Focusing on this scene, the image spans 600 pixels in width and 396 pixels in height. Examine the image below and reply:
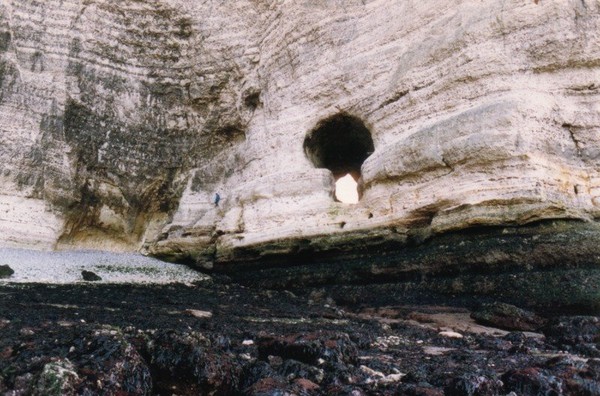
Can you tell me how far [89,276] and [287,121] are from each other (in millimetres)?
6314

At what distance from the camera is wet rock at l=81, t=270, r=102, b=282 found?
439 inches

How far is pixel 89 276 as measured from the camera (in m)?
11.2

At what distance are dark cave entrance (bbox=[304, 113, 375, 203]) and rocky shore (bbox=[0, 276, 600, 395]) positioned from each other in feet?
19.6

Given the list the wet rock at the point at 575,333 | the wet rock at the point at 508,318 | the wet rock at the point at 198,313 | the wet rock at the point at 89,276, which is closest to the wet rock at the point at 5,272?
the wet rock at the point at 89,276

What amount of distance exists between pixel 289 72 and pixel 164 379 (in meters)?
11.5

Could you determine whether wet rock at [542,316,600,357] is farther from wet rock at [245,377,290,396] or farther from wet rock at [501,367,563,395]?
wet rock at [245,377,290,396]

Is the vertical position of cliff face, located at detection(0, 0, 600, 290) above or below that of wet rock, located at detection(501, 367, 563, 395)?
above

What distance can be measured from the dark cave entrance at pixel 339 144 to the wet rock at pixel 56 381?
10234mm

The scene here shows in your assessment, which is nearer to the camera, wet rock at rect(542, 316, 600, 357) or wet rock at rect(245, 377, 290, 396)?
wet rock at rect(245, 377, 290, 396)

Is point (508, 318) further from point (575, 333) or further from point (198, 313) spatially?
point (198, 313)

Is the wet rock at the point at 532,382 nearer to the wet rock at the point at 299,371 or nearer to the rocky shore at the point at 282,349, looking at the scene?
the rocky shore at the point at 282,349

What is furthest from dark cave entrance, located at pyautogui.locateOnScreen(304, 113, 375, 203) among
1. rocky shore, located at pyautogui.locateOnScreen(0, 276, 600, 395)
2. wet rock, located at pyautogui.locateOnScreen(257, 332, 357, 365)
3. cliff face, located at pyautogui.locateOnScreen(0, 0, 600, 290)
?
wet rock, located at pyautogui.locateOnScreen(257, 332, 357, 365)

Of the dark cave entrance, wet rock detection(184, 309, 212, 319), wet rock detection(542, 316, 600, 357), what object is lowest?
wet rock detection(184, 309, 212, 319)

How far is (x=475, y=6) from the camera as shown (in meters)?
10.7
